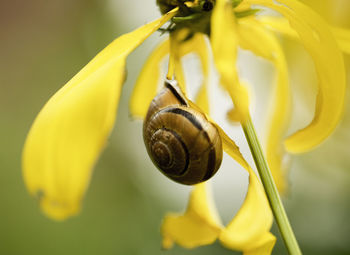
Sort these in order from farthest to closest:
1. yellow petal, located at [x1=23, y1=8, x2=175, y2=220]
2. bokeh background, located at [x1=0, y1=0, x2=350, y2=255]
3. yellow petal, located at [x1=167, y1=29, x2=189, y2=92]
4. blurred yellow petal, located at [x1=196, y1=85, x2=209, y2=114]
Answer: bokeh background, located at [x1=0, y1=0, x2=350, y2=255] → blurred yellow petal, located at [x1=196, y1=85, x2=209, y2=114] → yellow petal, located at [x1=167, y1=29, x2=189, y2=92] → yellow petal, located at [x1=23, y1=8, x2=175, y2=220]

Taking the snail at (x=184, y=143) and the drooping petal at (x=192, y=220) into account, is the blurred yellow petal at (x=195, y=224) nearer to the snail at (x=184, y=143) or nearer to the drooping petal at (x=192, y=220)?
the drooping petal at (x=192, y=220)

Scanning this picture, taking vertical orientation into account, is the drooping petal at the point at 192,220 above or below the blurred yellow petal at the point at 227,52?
below

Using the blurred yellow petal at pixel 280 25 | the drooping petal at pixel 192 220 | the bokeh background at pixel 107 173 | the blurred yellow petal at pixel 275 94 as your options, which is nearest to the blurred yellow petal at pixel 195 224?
the drooping petal at pixel 192 220

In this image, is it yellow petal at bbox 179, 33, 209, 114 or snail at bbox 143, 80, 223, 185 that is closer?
snail at bbox 143, 80, 223, 185

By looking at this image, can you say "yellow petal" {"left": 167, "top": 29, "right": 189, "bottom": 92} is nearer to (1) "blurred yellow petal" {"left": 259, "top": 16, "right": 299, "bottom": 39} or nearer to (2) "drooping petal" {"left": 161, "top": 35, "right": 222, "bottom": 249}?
(2) "drooping petal" {"left": 161, "top": 35, "right": 222, "bottom": 249}

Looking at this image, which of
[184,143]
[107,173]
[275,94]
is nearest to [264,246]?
[184,143]

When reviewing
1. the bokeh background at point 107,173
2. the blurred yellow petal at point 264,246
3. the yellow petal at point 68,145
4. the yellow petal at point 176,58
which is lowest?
the bokeh background at point 107,173

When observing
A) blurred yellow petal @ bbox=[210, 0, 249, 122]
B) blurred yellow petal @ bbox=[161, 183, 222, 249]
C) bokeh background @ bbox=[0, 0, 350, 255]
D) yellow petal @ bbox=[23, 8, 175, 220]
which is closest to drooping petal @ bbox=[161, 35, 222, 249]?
blurred yellow petal @ bbox=[161, 183, 222, 249]

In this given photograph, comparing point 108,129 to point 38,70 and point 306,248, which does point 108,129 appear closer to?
point 306,248
